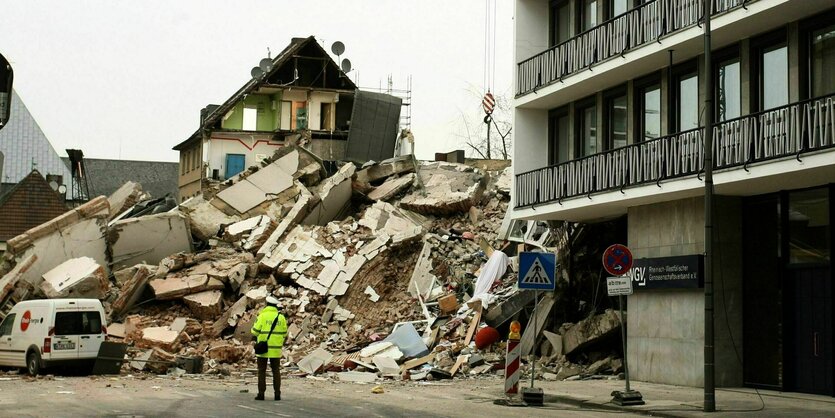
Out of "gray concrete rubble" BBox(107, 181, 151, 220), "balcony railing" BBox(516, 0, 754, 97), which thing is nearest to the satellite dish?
"gray concrete rubble" BBox(107, 181, 151, 220)

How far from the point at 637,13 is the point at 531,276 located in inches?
328

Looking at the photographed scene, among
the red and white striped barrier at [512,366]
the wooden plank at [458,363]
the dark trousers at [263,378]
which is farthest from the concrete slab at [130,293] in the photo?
the red and white striped barrier at [512,366]

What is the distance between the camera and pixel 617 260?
18.4m

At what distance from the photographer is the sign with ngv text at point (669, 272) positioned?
867 inches

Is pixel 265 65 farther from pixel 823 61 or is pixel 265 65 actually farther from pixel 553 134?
pixel 823 61

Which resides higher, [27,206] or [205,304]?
[27,206]

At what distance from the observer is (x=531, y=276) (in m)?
18.9

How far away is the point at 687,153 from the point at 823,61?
3.69 meters

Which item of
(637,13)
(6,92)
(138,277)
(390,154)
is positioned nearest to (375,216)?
(138,277)

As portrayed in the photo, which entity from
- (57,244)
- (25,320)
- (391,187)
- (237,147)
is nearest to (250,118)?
(237,147)

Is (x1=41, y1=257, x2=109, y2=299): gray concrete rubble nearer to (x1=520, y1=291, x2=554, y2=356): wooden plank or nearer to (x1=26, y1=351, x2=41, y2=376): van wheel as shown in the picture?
(x1=26, y1=351, x2=41, y2=376): van wheel

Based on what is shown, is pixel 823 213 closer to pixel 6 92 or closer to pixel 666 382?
pixel 666 382

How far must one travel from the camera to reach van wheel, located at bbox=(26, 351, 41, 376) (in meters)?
25.1

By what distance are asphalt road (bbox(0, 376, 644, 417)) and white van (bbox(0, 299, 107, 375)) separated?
1362 millimetres
